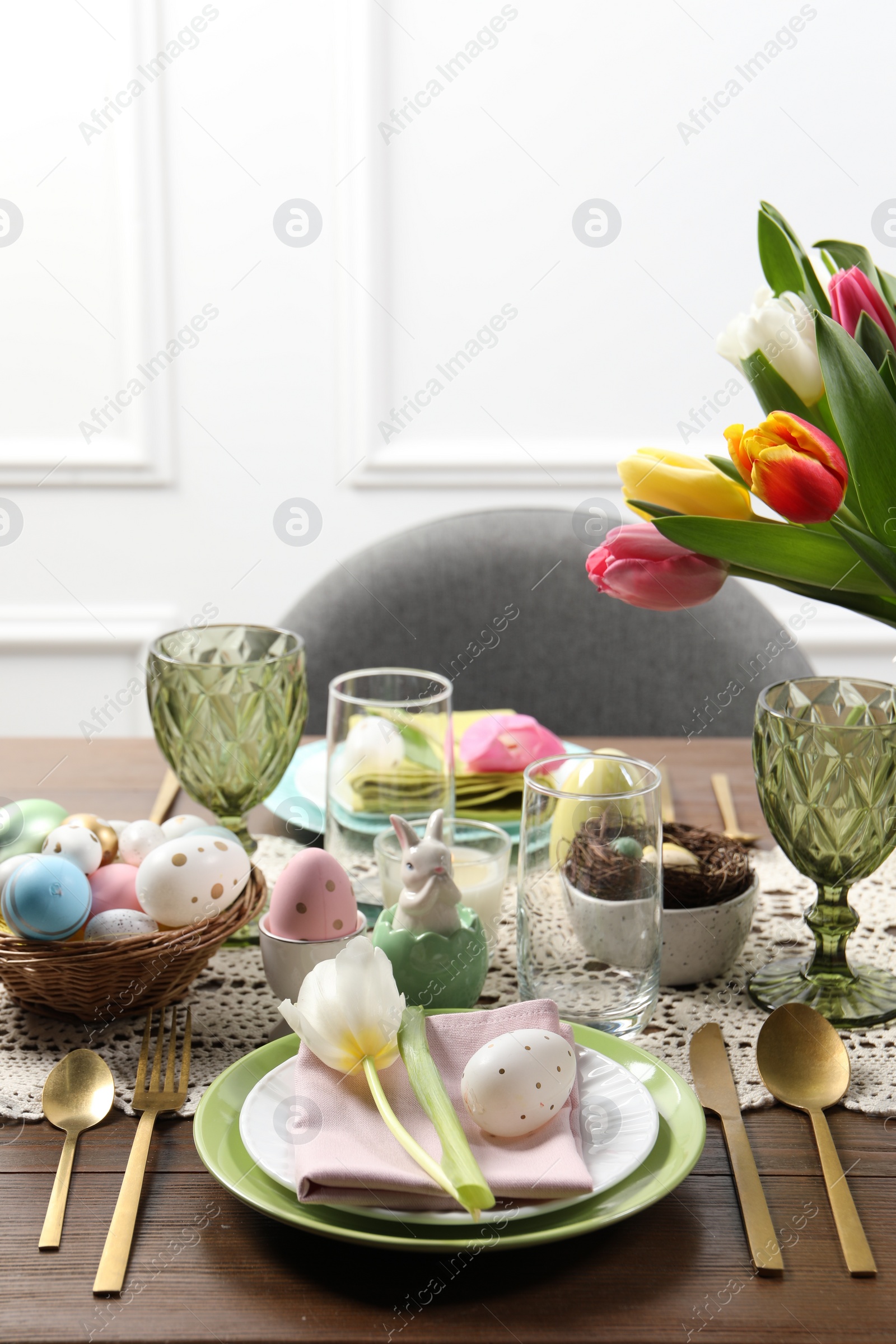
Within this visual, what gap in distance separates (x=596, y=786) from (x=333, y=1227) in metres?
0.27

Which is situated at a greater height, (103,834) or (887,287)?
(887,287)

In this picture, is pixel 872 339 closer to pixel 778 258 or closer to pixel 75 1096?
pixel 778 258

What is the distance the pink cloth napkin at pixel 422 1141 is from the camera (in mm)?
479

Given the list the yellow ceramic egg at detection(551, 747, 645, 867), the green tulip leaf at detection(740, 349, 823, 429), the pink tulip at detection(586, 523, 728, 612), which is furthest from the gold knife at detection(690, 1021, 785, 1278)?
the green tulip leaf at detection(740, 349, 823, 429)

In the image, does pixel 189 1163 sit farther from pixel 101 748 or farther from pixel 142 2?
pixel 142 2

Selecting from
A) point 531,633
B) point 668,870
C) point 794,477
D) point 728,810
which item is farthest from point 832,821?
point 531,633

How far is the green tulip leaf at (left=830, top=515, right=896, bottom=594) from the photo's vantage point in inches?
23.7

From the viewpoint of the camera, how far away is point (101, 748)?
1157mm

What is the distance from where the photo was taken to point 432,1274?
1.54ft

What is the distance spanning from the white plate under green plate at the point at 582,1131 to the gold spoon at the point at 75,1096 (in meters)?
0.08

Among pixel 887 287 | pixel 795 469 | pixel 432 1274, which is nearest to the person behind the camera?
pixel 432 1274

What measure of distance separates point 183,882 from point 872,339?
477mm

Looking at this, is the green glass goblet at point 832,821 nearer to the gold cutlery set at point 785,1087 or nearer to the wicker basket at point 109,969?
the gold cutlery set at point 785,1087

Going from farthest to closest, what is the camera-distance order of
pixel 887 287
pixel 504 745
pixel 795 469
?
pixel 504 745 < pixel 887 287 < pixel 795 469
